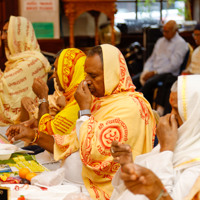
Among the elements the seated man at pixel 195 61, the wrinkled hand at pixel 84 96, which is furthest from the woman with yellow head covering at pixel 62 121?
the seated man at pixel 195 61

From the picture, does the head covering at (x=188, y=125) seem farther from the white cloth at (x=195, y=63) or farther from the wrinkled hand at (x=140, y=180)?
the white cloth at (x=195, y=63)

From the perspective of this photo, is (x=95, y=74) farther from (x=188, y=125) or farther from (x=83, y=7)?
(x=83, y=7)

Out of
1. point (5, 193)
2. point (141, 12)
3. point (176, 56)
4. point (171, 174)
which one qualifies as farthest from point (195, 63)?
point (5, 193)

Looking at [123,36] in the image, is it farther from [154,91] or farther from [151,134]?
[151,134]

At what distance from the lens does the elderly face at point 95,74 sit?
2393 mm

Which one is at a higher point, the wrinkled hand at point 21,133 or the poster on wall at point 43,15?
the poster on wall at point 43,15

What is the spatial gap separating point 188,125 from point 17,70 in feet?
8.50

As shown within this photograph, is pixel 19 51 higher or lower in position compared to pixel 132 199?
higher

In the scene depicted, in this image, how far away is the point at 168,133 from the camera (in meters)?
1.73

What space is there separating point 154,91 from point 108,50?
4523 mm

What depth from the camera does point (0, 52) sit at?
19.5 ft

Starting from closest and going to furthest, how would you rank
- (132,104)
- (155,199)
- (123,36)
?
(155,199), (132,104), (123,36)

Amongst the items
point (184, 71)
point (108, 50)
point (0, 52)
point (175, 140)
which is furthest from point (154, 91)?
point (175, 140)

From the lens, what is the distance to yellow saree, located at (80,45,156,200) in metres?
2.21
